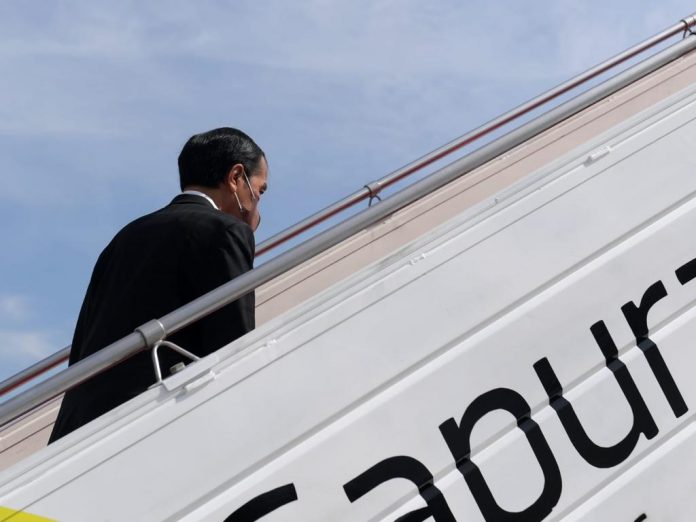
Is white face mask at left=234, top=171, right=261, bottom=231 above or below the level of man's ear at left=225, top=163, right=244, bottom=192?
below

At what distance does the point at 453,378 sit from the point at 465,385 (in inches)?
1.4

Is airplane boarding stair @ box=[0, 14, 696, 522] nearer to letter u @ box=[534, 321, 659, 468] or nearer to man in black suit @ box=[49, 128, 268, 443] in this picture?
letter u @ box=[534, 321, 659, 468]

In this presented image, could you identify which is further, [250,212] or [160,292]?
[250,212]

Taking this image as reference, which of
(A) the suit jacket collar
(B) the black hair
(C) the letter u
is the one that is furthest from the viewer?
(B) the black hair

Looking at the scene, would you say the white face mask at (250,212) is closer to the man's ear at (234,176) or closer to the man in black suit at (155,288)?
the man's ear at (234,176)

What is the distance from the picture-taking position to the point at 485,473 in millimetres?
2199

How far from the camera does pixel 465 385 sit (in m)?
2.26

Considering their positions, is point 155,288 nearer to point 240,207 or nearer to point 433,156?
point 240,207

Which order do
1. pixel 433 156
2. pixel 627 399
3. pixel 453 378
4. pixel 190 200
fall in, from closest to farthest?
pixel 453 378 < pixel 627 399 < pixel 190 200 < pixel 433 156

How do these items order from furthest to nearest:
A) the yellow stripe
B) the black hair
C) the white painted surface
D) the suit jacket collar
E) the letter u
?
the black hair → the suit jacket collar → the letter u → the white painted surface → the yellow stripe

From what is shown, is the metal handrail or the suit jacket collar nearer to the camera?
the metal handrail

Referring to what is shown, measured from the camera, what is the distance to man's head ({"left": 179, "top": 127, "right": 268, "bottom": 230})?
9.49 feet

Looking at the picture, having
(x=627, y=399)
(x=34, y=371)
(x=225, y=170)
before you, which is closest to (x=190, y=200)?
(x=225, y=170)

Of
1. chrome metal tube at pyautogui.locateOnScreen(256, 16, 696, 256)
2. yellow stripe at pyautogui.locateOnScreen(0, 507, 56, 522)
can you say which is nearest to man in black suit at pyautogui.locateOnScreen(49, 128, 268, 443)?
yellow stripe at pyautogui.locateOnScreen(0, 507, 56, 522)
